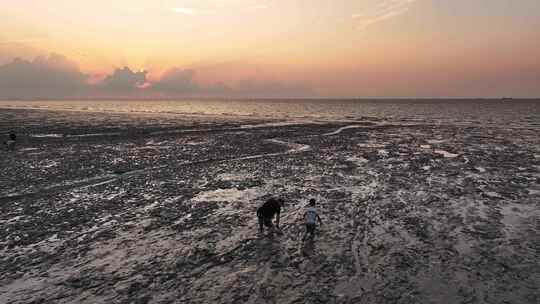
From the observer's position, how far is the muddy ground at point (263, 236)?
11.5 m

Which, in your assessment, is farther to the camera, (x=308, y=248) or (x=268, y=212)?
(x=268, y=212)

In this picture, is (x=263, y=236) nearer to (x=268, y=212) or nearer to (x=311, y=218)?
(x=268, y=212)

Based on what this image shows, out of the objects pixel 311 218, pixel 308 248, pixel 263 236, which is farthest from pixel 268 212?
pixel 308 248

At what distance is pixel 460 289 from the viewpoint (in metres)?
11.4

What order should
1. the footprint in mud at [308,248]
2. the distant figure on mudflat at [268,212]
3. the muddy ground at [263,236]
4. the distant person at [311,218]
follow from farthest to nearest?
the distant figure on mudflat at [268,212] → the distant person at [311,218] → the footprint in mud at [308,248] → the muddy ground at [263,236]

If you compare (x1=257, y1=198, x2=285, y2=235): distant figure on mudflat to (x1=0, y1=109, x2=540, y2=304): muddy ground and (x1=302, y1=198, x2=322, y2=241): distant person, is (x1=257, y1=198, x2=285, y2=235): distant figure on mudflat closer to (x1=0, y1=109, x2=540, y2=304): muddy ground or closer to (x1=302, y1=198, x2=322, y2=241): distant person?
(x1=0, y1=109, x2=540, y2=304): muddy ground

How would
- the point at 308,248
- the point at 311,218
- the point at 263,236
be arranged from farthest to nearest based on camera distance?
the point at 263,236 < the point at 311,218 < the point at 308,248

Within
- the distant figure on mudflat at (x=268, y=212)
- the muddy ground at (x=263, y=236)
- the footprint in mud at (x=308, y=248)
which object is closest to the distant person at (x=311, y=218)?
the footprint in mud at (x=308, y=248)

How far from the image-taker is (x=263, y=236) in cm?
1577

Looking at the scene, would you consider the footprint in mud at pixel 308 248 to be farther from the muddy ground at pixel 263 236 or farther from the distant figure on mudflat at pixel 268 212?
the distant figure on mudflat at pixel 268 212

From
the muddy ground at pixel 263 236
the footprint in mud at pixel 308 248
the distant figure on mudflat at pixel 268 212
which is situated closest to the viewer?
the muddy ground at pixel 263 236

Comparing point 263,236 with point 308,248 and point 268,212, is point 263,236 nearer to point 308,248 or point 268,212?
point 268,212

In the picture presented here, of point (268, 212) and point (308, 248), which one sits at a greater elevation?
point (268, 212)

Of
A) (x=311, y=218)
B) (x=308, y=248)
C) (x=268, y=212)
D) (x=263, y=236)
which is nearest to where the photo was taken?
(x=308, y=248)
